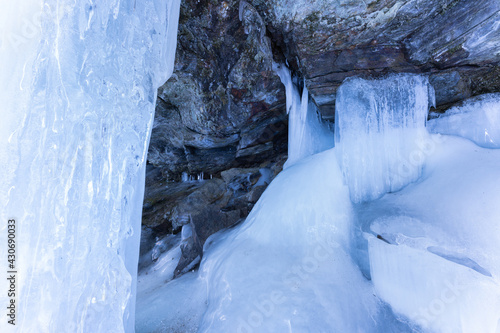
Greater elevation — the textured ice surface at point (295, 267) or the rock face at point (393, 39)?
the rock face at point (393, 39)

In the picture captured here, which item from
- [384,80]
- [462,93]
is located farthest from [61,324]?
[462,93]

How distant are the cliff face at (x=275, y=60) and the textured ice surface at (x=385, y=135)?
38 cm

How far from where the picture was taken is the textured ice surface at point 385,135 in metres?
3.94

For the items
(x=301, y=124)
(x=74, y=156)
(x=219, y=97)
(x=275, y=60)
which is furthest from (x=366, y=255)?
(x=219, y=97)

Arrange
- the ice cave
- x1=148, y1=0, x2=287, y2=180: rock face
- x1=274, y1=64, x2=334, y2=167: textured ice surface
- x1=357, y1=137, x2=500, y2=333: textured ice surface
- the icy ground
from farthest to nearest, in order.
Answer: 1. x1=274, y1=64, x2=334, y2=167: textured ice surface
2. x1=148, y1=0, x2=287, y2=180: rock face
3. the icy ground
4. x1=357, y1=137, x2=500, y2=333: textured ice surface
5. the ice cave

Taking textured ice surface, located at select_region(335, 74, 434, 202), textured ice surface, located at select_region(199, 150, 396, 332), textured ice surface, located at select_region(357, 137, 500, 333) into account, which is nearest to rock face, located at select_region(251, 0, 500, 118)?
textured ice surface, located at select_region(335, 74, 434, 202)

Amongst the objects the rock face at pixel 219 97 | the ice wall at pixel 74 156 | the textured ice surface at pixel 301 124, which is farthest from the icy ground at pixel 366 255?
the rock face at pixel 219 97

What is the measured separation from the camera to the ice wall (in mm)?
1903

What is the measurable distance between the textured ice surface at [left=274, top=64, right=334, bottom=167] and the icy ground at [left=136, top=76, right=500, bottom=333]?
901 millimetres

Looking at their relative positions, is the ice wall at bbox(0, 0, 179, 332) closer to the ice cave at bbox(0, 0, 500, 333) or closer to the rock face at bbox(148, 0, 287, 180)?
the ice cave at bbox(0, 0, 500, 333)

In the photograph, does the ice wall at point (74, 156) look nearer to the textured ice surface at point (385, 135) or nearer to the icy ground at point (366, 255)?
the icy ground at point (366, 255)

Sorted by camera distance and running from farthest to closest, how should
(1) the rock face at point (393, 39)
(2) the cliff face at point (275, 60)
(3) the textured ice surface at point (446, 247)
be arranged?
(2) the cliff face at point (275, 60) < (1) the rock face at point (393, 39) < (3) the textured ice surface at point (446, 247)

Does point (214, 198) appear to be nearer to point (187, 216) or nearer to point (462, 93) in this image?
point (187, 216)

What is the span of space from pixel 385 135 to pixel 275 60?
265 cm
